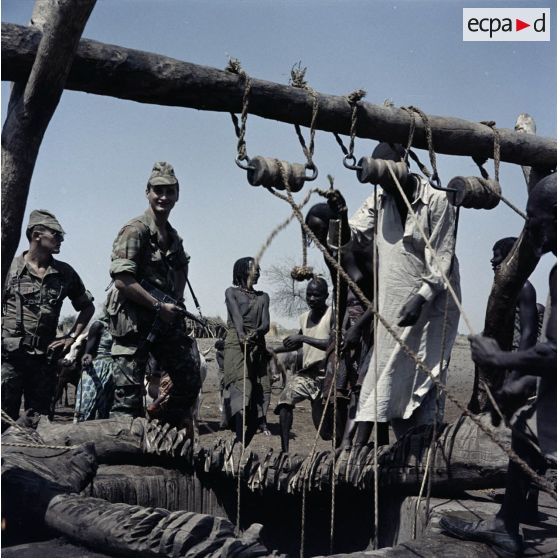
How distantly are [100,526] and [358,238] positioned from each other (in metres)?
2.71

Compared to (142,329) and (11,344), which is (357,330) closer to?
(142,329)

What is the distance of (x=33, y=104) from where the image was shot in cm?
314

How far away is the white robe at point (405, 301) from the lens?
485 centimetres

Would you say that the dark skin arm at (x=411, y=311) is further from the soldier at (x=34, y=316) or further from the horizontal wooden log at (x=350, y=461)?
the soldier at (x=34, y=316)

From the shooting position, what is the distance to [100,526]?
2.97m

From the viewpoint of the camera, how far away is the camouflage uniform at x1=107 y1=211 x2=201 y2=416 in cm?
523

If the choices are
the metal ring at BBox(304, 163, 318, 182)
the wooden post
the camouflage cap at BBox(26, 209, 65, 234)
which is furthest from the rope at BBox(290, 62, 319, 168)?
the camouflage cap at BBox(26, 209, 65, 234)

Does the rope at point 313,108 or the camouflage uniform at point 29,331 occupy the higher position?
the rope at point 313,108

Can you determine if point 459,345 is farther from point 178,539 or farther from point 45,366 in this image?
point 178,539

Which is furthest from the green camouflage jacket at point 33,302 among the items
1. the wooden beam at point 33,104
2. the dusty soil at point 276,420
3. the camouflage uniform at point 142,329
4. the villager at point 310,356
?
the wooden beam at point 33,104

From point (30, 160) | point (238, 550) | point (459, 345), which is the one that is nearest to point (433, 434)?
point (238, 550)

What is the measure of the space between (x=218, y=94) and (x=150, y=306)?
1870 mm

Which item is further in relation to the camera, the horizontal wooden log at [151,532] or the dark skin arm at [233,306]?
the dark skin arm at [233,306]

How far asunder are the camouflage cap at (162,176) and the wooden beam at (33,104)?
6.83 ft
